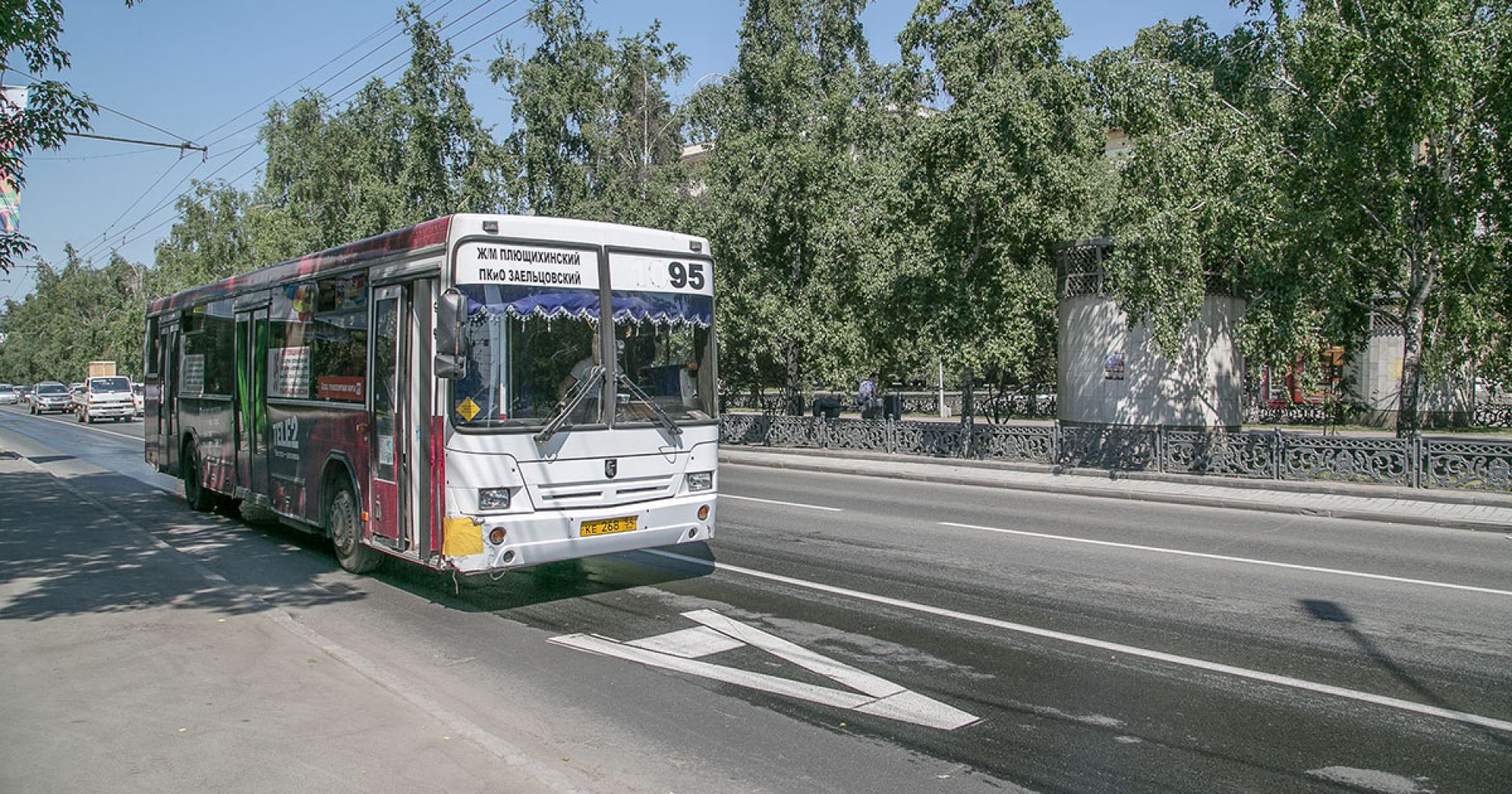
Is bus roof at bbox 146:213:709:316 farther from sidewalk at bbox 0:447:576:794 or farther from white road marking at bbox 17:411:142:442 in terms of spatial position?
white road marking at bbox 17:411:142:442

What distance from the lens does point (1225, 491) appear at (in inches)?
656

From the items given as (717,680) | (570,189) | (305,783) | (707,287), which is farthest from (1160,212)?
(570,189)

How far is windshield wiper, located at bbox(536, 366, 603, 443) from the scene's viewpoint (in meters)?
8.28

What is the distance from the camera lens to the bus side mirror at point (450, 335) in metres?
7.74

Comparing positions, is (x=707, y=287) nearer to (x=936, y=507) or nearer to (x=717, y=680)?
(x=717, y=680)

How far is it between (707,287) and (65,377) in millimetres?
113466

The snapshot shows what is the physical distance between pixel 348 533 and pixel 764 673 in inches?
212

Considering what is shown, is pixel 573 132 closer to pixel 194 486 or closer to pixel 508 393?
pixel 194 486

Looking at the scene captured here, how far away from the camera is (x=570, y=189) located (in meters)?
30.4

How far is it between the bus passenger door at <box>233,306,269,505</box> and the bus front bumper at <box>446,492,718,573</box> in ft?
17.6

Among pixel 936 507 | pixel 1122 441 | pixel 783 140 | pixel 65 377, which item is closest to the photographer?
pixel 936 507

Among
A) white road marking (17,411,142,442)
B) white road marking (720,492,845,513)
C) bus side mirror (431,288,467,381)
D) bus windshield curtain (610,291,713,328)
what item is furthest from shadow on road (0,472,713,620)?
white road marking (17,411,142,442)

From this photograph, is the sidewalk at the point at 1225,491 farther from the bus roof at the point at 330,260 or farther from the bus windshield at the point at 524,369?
the bus roof at the point at 330,260

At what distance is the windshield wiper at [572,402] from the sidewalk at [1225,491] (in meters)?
11.1
